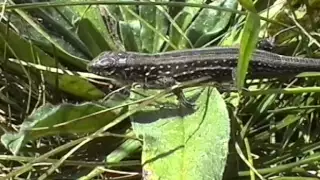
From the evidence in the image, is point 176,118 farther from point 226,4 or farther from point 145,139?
point 226,4

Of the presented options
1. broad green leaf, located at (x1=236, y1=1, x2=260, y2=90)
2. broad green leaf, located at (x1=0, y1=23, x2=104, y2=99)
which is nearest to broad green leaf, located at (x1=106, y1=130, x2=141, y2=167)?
broad green leaf, located at (x1=0, y1=23, x2=104, y2=99)

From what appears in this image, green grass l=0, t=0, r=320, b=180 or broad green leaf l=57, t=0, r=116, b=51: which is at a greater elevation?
broad green leaf l=57, t=0, r=116, b=51

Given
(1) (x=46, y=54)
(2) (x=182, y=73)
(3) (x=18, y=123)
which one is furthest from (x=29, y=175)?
(2) (x=182, y=73)

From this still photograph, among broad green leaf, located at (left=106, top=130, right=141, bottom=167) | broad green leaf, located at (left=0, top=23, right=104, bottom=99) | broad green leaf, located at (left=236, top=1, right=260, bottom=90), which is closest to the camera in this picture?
broad green leaf, located at (left=236, top=1, right=260, bottom=90)

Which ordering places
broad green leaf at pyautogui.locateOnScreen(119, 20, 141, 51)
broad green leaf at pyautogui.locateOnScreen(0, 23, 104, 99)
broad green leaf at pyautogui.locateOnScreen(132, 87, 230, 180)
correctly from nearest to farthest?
broad green leaf at pyautogui.locateOnScreen(132, 87, 230, 180) → broad green leaf at pyautogui.locateOnScreen(0, 23, 104, 99) → broad green leaf at pyautogui.locateOnScreen(119, 20, 141, 51)

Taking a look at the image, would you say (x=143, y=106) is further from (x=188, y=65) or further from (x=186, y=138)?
(x=188, y=65)

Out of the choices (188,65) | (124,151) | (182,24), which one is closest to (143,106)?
(124,151)

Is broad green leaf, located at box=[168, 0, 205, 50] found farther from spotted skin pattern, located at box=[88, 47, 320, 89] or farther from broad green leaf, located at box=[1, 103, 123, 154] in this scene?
broad green leaf, located at box=[1, 103, 123, 154]
